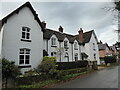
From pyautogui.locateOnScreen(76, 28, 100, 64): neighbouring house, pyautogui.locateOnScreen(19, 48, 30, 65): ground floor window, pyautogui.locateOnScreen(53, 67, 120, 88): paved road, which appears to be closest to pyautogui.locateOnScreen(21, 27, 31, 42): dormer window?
pyautogui.locateOnScreen(19, 48, 30, 65): ground floor window

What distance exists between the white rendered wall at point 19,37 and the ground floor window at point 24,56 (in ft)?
1.42

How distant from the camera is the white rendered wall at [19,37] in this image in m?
12.6

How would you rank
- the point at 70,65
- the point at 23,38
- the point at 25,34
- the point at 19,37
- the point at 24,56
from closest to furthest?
1. the point at 19,37
2. the point at 24,56
3. the point at 23,38
4. the point at 25,34
5. the point at 70,65

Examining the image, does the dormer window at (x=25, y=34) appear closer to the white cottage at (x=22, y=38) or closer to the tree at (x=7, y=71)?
the white cottage at (x=22, y=38)

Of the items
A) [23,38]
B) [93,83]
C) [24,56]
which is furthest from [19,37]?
[93,83]

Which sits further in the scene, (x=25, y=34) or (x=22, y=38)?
(x=25, y=34)

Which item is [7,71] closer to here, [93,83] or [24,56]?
[24,56]

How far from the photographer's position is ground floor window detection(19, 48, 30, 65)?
45.0 feet

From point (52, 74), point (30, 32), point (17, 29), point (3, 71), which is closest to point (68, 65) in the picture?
point (52, 74)

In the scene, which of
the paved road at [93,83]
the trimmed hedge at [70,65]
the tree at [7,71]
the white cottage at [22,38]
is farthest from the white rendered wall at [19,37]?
the paved road at [93,83]

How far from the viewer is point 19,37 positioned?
1376cm

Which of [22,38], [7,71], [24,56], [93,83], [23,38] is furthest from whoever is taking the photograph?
[23,38]

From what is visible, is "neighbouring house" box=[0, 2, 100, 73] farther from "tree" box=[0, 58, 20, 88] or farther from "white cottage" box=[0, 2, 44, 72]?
"tree" box=[0, 58, 20, 88]

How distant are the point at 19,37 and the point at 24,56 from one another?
2.60 metres
